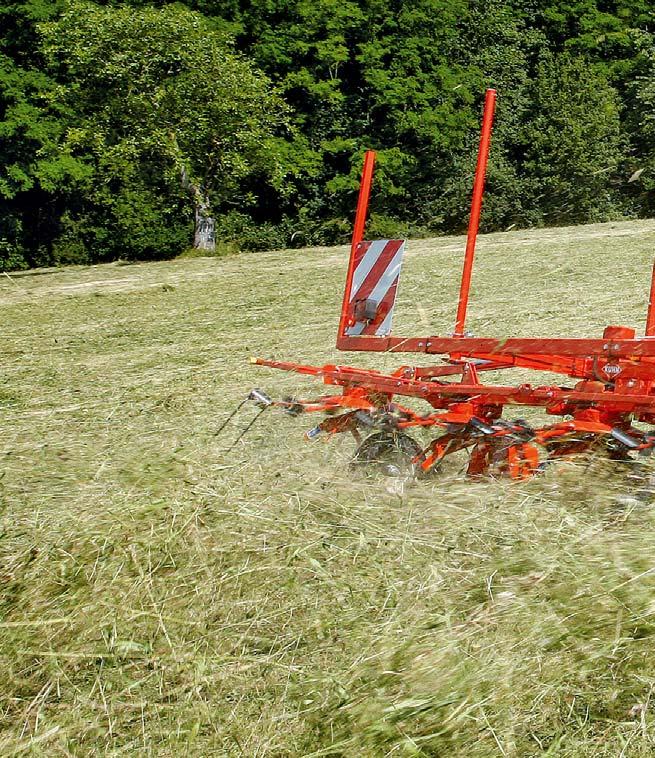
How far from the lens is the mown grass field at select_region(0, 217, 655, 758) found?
2869 mm

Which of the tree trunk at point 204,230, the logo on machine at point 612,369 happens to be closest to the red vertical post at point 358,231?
the logo on machine at point 612,369

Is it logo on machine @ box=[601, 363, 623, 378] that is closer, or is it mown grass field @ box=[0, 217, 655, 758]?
mown grass field @ box=[0, 217, 655, 758]

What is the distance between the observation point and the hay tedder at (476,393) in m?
4.75

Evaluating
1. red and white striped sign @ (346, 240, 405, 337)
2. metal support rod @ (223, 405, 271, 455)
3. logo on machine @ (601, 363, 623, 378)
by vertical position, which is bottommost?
metal support rod @ (223, 405, 271, 455)

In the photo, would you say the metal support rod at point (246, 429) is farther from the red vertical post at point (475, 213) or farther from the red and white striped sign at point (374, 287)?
the red vertical post at point (475, 213)

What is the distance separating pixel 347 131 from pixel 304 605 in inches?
1212

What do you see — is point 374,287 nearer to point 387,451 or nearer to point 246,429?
point 387,451

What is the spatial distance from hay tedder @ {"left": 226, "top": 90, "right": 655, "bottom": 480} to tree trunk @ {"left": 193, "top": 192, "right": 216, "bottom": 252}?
20618mm

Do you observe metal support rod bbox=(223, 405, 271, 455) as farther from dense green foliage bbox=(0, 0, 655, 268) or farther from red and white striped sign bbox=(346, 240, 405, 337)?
dense green foliage bbox=(0, 0, 655, 268)

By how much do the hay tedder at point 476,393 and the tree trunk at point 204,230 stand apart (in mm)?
20618

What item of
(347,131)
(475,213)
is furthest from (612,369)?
(347,131)

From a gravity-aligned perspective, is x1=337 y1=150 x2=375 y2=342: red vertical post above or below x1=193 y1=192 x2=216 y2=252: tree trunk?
above

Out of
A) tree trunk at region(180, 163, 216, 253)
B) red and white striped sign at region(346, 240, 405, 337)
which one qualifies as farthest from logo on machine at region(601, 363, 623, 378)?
tree trunk at region(180, 163, 216, 253)

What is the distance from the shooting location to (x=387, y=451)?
5.39 m
